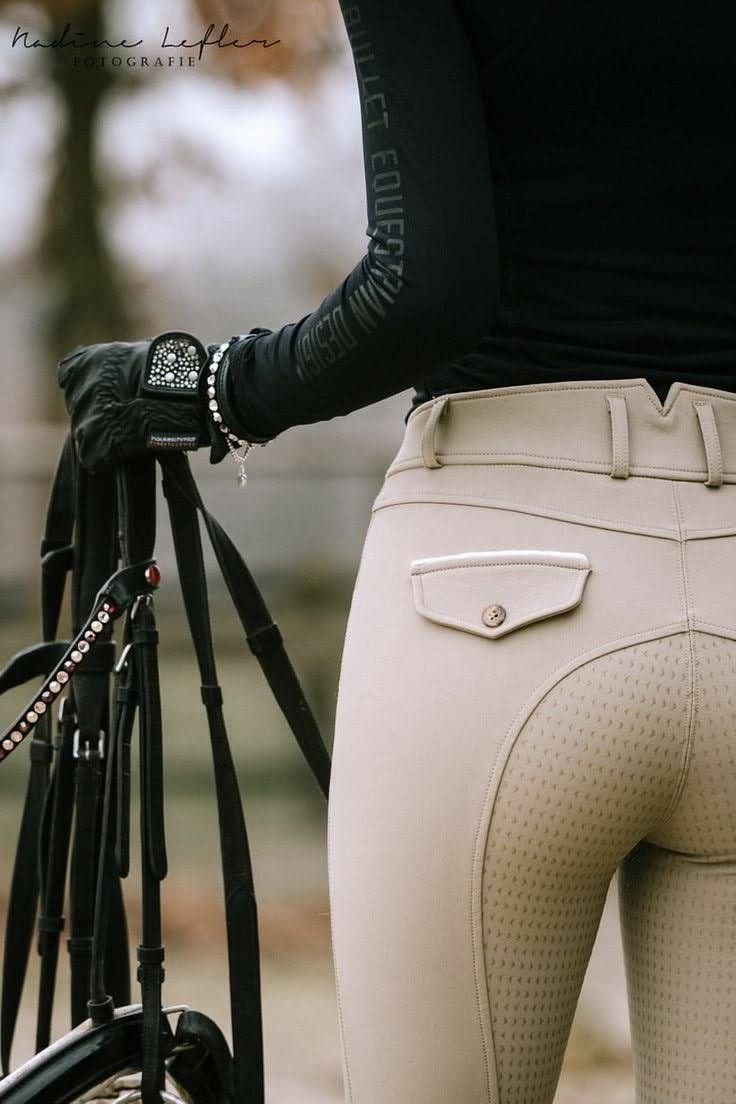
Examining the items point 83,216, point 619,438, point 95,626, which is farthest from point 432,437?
point 83,216

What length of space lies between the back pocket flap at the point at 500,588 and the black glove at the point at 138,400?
242mm

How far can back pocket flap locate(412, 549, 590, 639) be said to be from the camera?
0.81 m

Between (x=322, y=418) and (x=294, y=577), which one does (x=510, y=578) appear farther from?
(x=294, y=577)

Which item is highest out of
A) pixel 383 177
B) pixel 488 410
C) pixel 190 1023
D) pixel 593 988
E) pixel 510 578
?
pixel 383 177

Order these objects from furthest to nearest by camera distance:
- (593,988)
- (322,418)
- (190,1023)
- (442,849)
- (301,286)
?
1. (301,286)
2. (593,988)
3. (190,1023)
4. (322,418)
5. (442,849)

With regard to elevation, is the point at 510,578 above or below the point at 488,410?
below

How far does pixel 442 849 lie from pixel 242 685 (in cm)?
383

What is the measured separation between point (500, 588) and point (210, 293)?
3.74 meters

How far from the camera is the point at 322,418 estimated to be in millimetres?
933

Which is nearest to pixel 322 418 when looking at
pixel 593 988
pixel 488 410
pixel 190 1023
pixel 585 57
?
pixel 488 410

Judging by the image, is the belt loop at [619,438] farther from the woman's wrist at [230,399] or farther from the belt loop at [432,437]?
the woman's wrist at [230,399]

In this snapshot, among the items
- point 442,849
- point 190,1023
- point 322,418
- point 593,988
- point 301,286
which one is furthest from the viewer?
point 301,286

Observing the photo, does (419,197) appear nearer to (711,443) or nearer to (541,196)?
(541,196)

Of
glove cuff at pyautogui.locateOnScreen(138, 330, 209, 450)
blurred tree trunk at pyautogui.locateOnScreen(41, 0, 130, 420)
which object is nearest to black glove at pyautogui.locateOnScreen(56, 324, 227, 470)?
glove cuff at pyautogui.locateOnScreen(138, 330, 209, 450)
